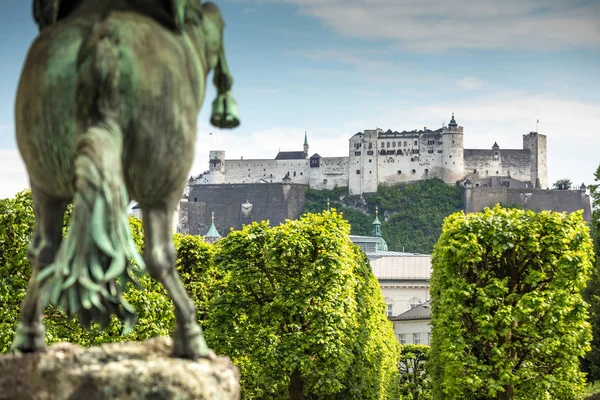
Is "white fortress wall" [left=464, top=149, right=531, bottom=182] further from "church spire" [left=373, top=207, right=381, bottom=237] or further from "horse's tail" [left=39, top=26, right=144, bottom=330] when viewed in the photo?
"horse's tail" [left=39, top=26, right=144, bottom=330]

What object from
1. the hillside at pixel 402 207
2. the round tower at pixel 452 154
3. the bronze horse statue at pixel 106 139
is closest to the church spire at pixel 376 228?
the hillside at pixel 402 207

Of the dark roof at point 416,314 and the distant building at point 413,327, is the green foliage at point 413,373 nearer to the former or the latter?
the dark roof at point 416,314

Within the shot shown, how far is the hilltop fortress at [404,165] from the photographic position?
184125mm

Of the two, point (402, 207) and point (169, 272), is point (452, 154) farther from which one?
point (169, 272)

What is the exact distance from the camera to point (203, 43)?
752 cm

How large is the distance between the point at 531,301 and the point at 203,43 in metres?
26.2

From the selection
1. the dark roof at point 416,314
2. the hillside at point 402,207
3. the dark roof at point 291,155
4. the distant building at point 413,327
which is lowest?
Answer: the distant building at point 413,327

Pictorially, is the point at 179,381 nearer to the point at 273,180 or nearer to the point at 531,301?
the point at 531,301

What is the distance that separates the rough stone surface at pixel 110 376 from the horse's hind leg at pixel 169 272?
0.46 ft

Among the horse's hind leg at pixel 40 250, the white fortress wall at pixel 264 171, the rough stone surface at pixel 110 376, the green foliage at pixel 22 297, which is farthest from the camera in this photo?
the white fortress wall at pixel 264 171

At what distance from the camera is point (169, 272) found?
7328 millimetres

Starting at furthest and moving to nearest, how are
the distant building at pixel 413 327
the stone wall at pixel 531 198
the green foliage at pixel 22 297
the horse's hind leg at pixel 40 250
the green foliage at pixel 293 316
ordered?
1. the stone wall at pixel 531 198
2. the distant building at pixel 413 327
3. the green foliage at pixel 293 316
4. the green foliage at pixel 22 297
5. the horse's hind leg at pixel 40 250

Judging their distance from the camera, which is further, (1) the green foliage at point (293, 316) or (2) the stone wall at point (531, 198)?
(2) the stone wall at point (531, 198)

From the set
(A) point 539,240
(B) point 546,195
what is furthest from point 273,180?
(A) point 539,240
